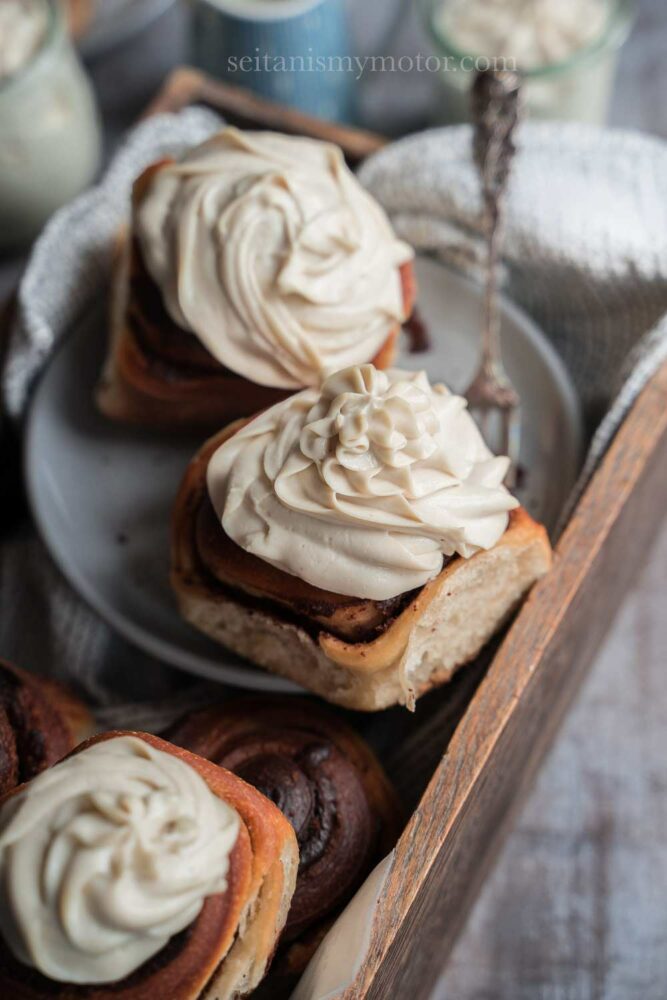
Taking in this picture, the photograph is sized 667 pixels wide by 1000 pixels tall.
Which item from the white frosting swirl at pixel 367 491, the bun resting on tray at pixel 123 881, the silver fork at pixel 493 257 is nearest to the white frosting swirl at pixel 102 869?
the bun resting on tray at pixel 123 881

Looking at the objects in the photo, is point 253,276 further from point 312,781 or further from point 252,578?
point 312,781

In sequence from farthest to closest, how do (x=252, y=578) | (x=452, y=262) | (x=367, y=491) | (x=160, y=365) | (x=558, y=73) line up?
1. (x=558, y=73)
2. (x=452, y=262)
3. (x=160, y=365)
4. (x=252, y=578)
5. (x=367, y=491)

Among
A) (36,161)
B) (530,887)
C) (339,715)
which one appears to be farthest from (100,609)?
(36,161)

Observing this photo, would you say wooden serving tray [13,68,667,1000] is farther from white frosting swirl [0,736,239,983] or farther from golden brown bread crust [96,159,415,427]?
golden brown bread crust [96,159,415,427]

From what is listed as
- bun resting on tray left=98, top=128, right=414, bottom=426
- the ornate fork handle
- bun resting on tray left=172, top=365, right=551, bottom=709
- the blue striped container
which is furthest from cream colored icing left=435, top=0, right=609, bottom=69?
bun resting on tray left=172, top=365, right=551, bottom=709

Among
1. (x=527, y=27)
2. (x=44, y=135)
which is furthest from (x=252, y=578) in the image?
(x=527, y=27)

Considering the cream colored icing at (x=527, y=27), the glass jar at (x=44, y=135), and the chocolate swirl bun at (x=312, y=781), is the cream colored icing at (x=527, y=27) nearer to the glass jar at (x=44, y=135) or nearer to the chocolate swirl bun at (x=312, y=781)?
the glass jar at (x=44, y=135)
